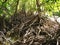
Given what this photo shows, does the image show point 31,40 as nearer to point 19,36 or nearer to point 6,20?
point 19,36

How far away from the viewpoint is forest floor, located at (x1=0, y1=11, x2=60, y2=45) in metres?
3.09

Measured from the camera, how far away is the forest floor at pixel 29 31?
10.2ft

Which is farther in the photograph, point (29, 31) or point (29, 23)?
point (29, 23)

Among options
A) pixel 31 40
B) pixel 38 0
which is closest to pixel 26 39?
pixel 31 40

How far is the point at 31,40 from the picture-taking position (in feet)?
10.3

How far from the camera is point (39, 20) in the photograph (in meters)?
3.42

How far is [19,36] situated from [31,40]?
177mm

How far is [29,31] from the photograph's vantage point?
3.28m

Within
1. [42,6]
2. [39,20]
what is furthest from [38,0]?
[39,20]

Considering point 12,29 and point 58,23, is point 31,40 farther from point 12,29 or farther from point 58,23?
point 58,23

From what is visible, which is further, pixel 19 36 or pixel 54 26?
pixel 54 26

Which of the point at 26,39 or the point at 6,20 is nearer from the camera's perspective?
the point at 26,39

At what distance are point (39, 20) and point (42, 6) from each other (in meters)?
0.24

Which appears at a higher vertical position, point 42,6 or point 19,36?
point 42,6
